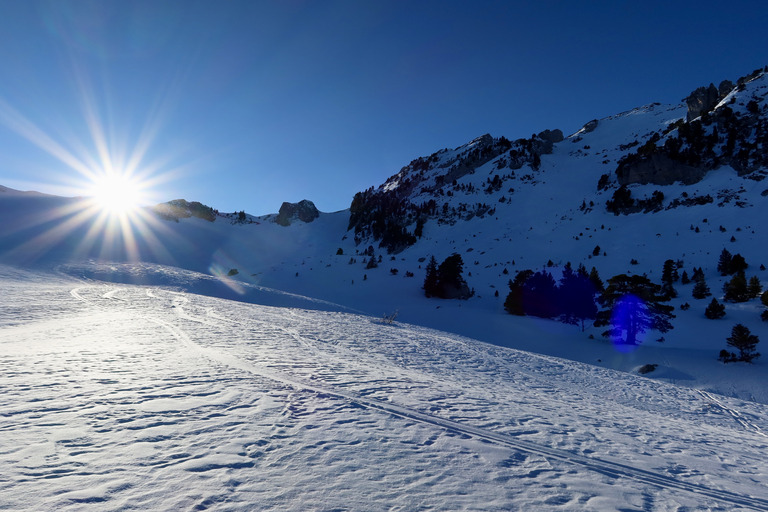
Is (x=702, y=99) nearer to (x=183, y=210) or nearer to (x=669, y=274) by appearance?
(x=669, y=274)

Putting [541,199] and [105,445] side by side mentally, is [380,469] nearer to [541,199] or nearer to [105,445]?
[105,445]

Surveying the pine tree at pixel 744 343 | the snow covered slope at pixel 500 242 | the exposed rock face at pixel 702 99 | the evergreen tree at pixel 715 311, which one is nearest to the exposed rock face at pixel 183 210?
the snow covered slope at pixel 500 242

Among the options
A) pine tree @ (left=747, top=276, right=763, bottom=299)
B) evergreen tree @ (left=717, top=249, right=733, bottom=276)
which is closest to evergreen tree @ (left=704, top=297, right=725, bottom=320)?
pine tree @ (left=747, top=276, right=763, bottom=299)

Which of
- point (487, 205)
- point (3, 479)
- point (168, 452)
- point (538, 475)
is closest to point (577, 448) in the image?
point (538, 475)

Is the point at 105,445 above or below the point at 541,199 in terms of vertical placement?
below

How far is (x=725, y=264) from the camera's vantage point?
131ft

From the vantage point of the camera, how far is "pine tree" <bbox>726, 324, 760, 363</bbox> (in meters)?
21.3

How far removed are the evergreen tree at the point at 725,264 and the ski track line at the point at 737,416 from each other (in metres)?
33.6

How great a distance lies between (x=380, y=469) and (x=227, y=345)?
10415 mm

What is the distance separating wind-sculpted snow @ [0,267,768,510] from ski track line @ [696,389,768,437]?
4.4 inches

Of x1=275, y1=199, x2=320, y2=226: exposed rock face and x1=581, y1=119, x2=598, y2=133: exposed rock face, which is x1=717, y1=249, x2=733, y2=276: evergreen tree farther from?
x1=275, y1=199, x2=320, y2=226: exposed rock face

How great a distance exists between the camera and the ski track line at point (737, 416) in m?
10.7

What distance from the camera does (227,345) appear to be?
13633 millimetres

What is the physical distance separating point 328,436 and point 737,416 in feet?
48.8
